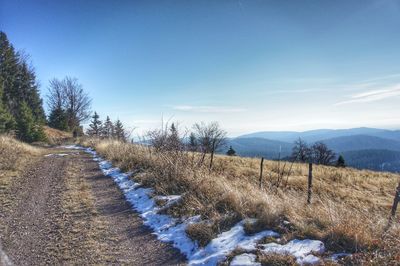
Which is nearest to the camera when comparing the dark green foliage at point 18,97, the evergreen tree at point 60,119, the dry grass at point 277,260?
the dry grass at point 277,260

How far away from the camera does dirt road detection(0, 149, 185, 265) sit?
4602mm

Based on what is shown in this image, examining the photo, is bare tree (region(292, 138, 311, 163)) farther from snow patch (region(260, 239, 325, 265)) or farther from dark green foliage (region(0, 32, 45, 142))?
dark green foliage (region(0, 32, 45, 142))

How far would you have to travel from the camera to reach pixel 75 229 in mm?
5727

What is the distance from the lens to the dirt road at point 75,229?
4.60 meters

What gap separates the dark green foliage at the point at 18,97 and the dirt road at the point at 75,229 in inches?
813

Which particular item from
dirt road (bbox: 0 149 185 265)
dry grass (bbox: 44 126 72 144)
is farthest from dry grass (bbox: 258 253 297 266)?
dry grass (bbox: 44 126 72 144)

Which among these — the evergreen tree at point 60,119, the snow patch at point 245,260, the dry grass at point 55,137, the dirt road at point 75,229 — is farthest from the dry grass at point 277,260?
the evergreen tree at point 60,119

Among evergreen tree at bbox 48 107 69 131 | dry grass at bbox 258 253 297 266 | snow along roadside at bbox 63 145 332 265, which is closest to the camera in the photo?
Answer: dry grass at bbox 258 253 297 266

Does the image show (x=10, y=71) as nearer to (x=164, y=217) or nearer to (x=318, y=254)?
(x=164, y=217)

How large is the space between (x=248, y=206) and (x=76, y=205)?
14.6 feet

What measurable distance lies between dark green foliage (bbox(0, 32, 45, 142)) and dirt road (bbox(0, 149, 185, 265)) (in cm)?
2065

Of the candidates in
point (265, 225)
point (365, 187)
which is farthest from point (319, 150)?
point (265, 225)

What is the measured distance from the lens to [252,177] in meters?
16.0

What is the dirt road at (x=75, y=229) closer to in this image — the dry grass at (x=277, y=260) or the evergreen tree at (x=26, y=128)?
the dry grass at (x=277, y=260)
